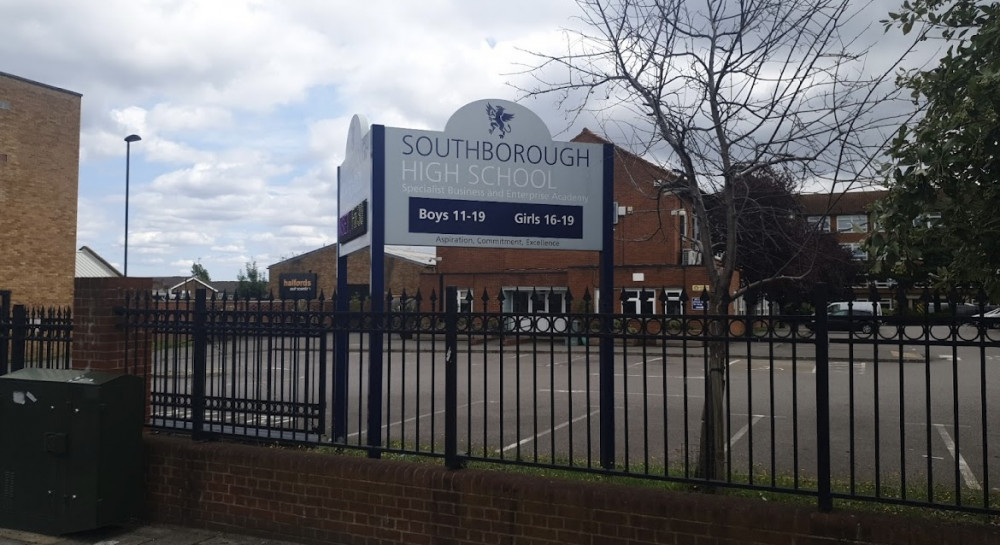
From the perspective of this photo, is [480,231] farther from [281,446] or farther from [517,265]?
[517,265]

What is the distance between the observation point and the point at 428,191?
688cm

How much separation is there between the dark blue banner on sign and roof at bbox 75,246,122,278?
2961cm

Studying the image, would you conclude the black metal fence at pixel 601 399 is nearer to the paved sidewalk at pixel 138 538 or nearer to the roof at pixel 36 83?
the paved sidewalk at pixel 138 538

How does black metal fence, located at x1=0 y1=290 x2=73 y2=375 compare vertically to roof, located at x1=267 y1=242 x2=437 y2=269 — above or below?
below

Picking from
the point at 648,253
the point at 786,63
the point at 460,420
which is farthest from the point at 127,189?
the point at 786,63

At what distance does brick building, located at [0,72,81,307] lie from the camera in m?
23.5

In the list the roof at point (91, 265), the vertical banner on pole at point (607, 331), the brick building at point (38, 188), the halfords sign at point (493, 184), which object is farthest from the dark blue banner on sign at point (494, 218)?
the roof at point (91, 265)

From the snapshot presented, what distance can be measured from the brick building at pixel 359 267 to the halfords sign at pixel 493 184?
31173 millimetres

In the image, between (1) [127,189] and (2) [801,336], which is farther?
(1) [127,189]

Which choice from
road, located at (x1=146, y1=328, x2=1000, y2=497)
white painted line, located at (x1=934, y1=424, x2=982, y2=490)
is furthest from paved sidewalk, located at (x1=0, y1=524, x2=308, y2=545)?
white painted line, located at (x1=934, y1=424, x2=982, y2=490)

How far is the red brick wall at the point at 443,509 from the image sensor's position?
4.48m

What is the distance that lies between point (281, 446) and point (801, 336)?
434cm

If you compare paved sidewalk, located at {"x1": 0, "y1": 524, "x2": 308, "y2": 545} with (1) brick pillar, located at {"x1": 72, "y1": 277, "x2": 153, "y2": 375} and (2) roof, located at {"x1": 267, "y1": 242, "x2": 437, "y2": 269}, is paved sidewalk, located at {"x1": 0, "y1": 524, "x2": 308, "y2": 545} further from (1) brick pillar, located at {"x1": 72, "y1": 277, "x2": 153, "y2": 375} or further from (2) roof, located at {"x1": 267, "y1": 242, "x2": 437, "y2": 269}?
(2) roof, located at {"x1": 267, "y1": 242, "x2": 437, "y2": 269}

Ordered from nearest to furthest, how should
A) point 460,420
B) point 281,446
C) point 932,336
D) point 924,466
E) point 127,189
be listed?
1. point 932,336
2. point 281,446
3. point 924,466
4. point 460,420
5. point 127,189
